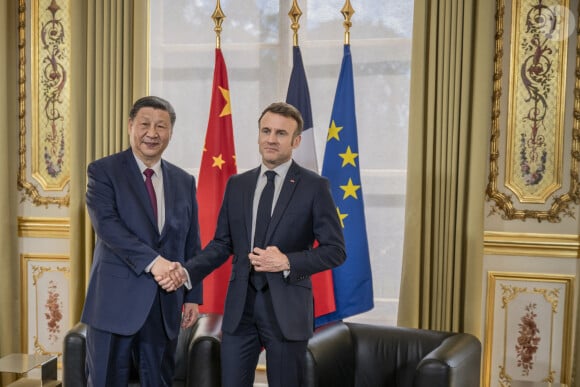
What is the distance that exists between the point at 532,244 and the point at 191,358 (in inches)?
72.0

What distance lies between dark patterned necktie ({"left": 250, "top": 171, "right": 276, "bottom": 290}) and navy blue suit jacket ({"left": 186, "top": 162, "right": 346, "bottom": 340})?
0.08 ft

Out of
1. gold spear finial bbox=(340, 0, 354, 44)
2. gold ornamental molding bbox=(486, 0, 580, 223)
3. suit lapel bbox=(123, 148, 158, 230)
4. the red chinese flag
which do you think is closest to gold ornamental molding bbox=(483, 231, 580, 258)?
gold ornamental molding bbox=(486, 0, 580, 223)

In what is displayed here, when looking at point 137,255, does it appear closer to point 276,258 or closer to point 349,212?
point 276,258

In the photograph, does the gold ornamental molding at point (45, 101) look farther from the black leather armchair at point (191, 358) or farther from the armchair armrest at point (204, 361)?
the armchair armrest at point (204, 361)

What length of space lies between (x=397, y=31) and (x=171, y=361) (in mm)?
2155

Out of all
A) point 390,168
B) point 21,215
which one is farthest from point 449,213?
point 21,215

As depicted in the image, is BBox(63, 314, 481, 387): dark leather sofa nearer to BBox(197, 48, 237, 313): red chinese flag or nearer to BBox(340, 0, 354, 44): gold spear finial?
BBox(197, 48, 237, 313): red chinese flag

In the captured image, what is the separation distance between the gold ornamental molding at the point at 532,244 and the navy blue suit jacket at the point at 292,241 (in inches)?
55.3

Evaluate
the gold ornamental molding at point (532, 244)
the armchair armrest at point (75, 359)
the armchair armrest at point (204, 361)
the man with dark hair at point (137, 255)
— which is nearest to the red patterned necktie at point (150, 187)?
the man with dark hair at point (137, 255)

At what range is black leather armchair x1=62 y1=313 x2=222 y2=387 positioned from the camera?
2682 millimetres

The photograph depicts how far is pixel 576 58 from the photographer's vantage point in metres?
3.29

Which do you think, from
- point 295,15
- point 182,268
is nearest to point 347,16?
point 295,15

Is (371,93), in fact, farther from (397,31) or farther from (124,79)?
(124,79)

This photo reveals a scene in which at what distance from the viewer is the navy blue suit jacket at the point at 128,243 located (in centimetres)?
224
